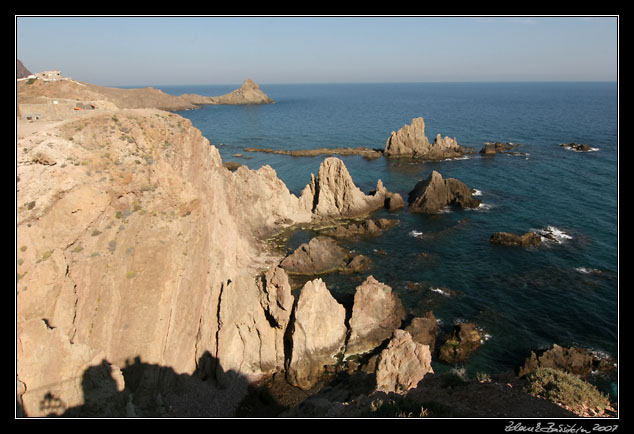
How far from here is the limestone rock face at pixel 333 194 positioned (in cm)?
5912

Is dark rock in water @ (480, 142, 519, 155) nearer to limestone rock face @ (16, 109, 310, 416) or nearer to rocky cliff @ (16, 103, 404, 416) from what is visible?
rocky cliff @ (16, 103, 404, 416)

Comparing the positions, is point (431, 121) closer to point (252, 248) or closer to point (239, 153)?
point (239, 153)

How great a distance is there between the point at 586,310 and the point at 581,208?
32244 millimetres

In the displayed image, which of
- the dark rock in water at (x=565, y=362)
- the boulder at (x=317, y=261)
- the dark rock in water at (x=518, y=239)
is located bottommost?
the dark rock in water at (x=565, y=362)

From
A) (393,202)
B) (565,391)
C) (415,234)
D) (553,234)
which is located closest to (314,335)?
(565,391)

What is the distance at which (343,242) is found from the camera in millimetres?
52250

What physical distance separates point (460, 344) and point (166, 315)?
23545mm

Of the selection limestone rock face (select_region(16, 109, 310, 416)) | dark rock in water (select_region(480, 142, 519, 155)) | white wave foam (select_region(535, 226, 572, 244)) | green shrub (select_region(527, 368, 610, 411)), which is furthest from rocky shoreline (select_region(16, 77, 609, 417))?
dark rock in water (select_region(480, 142, 519, 155))

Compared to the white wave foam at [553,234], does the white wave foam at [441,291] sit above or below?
below

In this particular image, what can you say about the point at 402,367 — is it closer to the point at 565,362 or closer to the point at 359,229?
the point at 565,362

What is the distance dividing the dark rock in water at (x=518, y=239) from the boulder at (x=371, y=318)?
81.0ft

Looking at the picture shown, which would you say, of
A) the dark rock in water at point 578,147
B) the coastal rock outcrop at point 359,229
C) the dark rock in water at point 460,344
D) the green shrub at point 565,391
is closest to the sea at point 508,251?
the dark rock in water at point 460,344

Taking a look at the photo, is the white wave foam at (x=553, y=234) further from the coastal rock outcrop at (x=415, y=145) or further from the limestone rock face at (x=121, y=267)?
the coastal rock outcrop at (x=415, y=145)

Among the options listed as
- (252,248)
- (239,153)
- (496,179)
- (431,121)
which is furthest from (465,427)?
(431,121)
